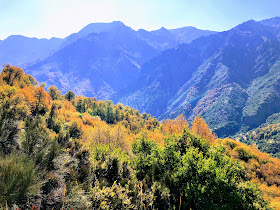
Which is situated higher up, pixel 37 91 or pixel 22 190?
pixel 37 91

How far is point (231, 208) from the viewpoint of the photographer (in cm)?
708

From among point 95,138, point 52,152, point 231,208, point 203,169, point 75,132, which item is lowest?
point 231,208

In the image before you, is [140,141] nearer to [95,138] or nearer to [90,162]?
[90,162]

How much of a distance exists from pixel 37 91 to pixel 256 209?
63.9m

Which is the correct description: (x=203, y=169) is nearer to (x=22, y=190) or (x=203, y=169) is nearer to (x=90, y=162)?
(x=90, y=162)

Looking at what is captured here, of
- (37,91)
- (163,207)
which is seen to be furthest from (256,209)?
(37,91)

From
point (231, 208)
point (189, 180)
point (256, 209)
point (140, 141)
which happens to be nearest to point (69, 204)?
point (189, 180)

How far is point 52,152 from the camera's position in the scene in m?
6.80

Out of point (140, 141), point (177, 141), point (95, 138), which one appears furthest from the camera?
point (95, 138)

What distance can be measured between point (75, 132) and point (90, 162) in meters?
39.2

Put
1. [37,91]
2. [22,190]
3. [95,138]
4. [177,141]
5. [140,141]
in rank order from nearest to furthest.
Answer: [22,190] → [177,141] → [140,141] → [95,138] → [37,91]

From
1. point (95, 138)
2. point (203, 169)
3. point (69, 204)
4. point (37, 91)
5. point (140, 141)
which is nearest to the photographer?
point (69, 204)

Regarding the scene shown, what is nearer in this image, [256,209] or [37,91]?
[256,209]

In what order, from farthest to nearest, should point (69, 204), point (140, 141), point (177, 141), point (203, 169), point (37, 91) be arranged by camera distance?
point (37, 91) → point (140, 141) → point (177, 141) → point (203, 169) → point (69, 204)
